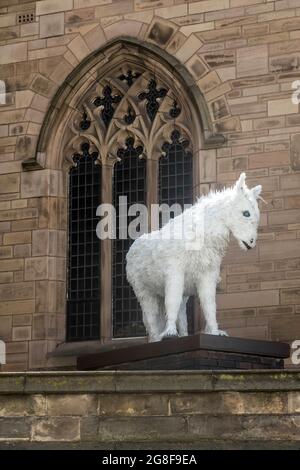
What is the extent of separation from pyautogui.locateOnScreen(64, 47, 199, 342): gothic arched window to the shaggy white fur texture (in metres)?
4.01

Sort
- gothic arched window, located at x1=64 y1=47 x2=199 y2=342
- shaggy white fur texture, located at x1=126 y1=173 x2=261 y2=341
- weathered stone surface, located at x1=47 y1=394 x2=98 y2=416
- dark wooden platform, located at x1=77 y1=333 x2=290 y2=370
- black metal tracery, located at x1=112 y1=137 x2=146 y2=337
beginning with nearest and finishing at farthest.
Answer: weathered stone surface, located at x1=47 y1=394 x2=98 y2=416 < dark wooden platform, located at x1=77 y1=333 x2=290 y2=370 < shaggy white fur texture, located at x1=126 y1=173 x2=261 y2=341 < black metal tracery, located at x1=112 y1=137 x2=146 y2=337 < gothic arched window, located at x1=64 y1=47 x2=199 y2=342

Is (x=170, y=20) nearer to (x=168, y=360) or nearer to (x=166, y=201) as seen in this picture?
(x=166, y=201)

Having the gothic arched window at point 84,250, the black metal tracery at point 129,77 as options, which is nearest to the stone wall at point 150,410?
the gothic arched window at point 84,250

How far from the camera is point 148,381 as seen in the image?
1216 centimetres

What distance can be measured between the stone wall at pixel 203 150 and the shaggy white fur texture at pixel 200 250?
284 cm

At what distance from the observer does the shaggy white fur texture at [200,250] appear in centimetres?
1430

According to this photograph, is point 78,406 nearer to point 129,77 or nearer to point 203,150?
point 203,150

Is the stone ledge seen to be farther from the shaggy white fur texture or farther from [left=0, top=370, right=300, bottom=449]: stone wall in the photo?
the shaggy white fur texture

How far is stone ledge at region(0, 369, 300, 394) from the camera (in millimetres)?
11938

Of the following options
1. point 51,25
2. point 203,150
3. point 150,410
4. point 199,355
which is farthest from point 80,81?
point 150,410

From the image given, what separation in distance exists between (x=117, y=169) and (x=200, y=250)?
531 cm

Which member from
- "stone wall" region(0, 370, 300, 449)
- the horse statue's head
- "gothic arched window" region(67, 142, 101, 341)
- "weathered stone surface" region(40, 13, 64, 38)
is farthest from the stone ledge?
"weathered stone surface" region(40, 13, 64, 38)

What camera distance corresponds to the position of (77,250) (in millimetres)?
19188

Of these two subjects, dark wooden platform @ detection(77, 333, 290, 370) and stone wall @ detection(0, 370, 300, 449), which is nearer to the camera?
stone wall @ detection(0, 370, 300, 449)
